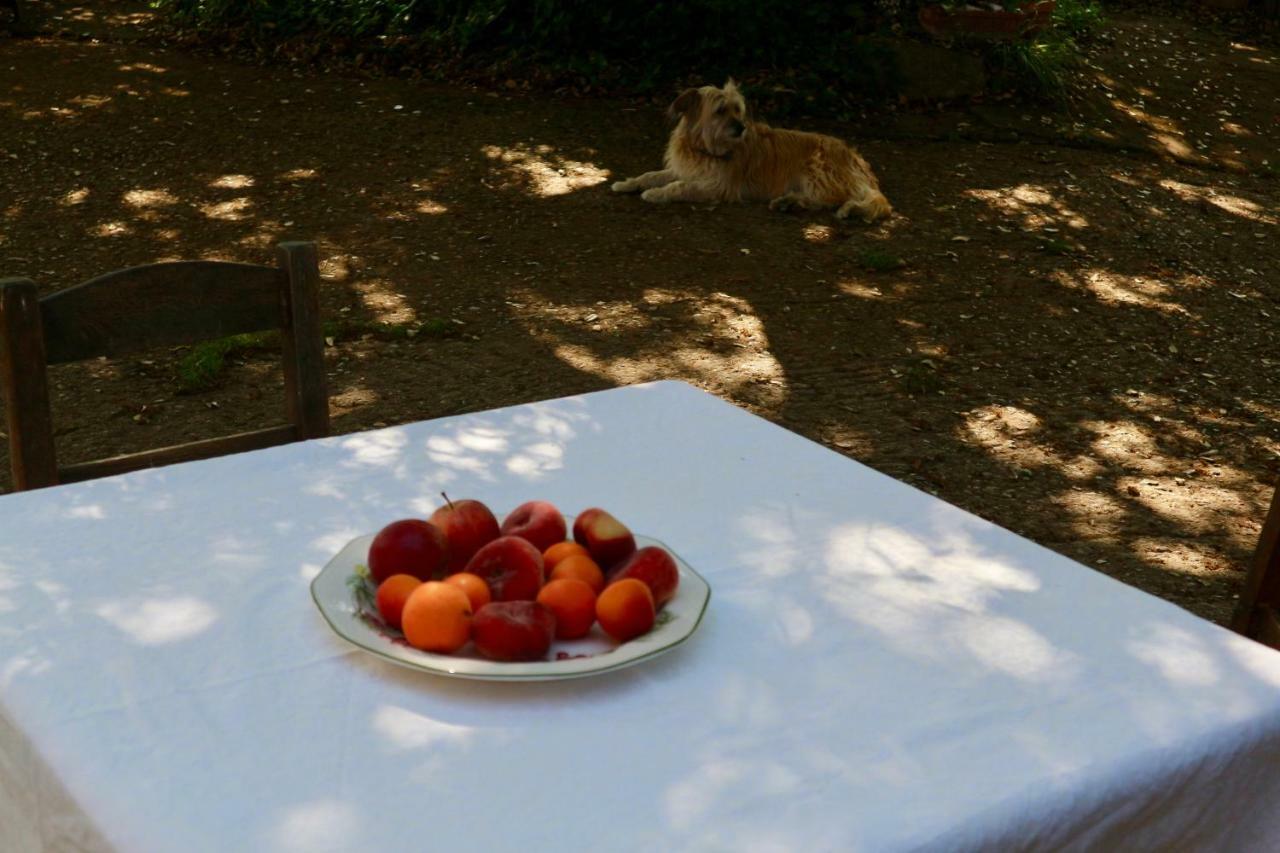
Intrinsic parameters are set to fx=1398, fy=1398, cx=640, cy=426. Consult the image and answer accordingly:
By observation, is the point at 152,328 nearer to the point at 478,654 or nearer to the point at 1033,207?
the point at 478,654

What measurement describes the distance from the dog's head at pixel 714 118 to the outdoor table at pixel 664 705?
6164 mm

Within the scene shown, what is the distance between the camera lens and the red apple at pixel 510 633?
1.67 meters

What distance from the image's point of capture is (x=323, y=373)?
2.98 meters

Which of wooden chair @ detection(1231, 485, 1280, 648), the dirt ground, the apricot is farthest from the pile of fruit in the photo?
the dirt ground

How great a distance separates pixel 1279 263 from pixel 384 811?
25.7ft

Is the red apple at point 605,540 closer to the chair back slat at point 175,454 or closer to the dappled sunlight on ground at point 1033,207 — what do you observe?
the chair back slat at point 175,454

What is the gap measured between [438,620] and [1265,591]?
57.1 inches

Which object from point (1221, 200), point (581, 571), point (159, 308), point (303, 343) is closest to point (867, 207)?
point (1221, 200)

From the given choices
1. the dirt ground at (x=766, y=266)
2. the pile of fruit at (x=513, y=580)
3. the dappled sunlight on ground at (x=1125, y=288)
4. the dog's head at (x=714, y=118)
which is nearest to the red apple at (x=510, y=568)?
the pile of fruit at (x=513, y=580)

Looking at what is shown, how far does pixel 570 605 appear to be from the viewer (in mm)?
1752

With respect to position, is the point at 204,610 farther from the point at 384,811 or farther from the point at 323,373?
the point at 323,373

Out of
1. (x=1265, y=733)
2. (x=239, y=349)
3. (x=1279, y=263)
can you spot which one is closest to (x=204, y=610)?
(x=1265, y=733)

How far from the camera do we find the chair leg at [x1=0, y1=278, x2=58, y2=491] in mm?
2496

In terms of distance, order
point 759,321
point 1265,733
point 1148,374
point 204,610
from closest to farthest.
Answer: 1. point 1265,733
2. point 204,610
3. point 1148,374
4. point 759,321
